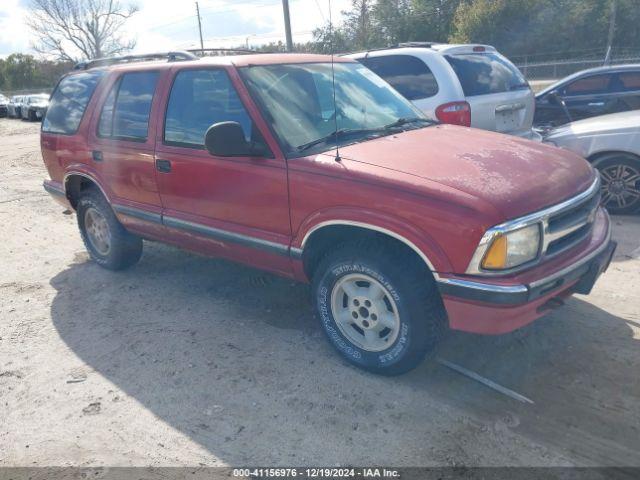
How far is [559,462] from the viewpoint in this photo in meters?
2.62

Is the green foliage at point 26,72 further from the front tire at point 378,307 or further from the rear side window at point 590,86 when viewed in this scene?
the front tire at point 378,307

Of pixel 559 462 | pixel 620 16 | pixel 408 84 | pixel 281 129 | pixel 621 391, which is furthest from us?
pixel 620 16

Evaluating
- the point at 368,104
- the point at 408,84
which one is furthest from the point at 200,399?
the point at 408,84

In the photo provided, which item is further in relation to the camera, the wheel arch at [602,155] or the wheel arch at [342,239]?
the wheel arch at [602,155]

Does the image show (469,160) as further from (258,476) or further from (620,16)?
(620,16)

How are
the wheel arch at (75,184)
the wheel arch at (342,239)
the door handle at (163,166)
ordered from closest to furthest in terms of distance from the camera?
A: the wheel arch at (342,239), the door handle at (163,166), the wheel arch at (75,184)

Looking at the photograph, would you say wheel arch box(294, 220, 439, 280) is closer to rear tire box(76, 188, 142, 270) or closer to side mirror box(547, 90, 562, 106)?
rear tire box(76, 188, 142, 270)

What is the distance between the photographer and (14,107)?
94.9 feet

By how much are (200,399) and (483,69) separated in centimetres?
520

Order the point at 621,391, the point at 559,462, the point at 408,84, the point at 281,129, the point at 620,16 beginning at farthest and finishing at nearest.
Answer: the point at 620,16
the point at 408,84
the point at 281,129
the point at 621,391
the point at 559,462

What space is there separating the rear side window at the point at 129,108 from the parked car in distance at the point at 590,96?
620cm

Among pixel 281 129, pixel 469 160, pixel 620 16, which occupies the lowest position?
pixel 469 160

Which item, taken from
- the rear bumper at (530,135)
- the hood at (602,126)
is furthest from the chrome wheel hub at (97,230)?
the hood at (602,126)

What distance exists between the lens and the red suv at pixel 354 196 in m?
2.86
